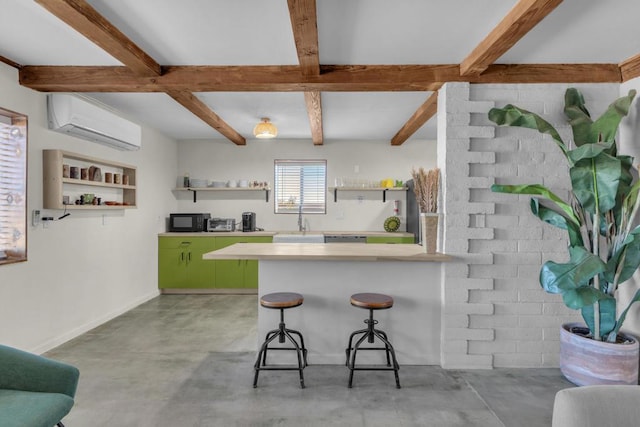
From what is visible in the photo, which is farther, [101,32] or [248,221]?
[248,221]

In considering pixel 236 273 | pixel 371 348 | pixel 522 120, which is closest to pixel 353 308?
pixel 371 348

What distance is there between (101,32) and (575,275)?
323 cm

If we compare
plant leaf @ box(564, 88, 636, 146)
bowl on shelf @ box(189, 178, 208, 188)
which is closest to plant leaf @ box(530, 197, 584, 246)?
plant leaf @ box(564, 88, 636, 146)

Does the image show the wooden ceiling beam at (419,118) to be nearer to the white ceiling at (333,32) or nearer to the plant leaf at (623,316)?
the white ceiling at (333,32)

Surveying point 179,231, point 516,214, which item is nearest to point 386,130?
point 516,214

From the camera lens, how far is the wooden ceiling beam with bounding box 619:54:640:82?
272 cm

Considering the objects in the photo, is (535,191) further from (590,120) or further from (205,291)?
(205,291)

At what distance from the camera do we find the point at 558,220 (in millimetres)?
2588

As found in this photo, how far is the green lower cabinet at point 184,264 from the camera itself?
513 centimetres

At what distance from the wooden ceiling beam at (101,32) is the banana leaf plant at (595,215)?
257cm

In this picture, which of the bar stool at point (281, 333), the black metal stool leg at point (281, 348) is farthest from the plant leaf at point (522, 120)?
the black metal stool leg at point (281, 348)

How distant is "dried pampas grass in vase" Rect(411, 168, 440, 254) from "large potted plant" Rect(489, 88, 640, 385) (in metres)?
0.53

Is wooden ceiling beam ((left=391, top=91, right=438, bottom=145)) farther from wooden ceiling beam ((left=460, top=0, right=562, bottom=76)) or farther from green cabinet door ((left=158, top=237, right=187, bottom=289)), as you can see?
green cabinet door ((left=158, top=237, right=187, bottom=289))

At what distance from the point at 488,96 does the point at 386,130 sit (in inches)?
85.5
